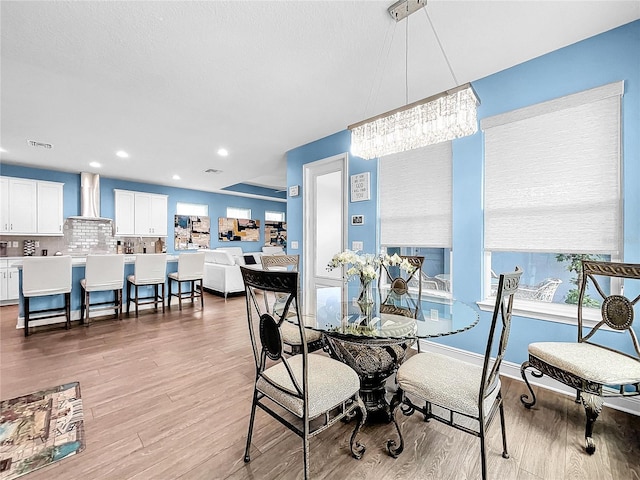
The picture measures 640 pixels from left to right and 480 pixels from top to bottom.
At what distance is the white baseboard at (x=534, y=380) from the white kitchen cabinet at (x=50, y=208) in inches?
293

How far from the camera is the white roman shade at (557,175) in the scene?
2.07 meters

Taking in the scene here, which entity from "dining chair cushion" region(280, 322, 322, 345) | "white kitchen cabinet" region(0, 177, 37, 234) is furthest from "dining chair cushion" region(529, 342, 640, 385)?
"white kitchen cabinet" region(0, 177, 37, 234)

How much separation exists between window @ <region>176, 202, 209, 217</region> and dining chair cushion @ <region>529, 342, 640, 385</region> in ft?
26.9

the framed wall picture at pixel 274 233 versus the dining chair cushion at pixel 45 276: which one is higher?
the framed wall picture at pixel 274 233

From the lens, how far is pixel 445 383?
4.84ft

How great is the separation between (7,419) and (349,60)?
368 centimetres

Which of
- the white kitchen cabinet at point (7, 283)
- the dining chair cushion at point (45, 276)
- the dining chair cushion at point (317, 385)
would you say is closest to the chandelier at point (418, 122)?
the dining chair cushion at point (317, 385)

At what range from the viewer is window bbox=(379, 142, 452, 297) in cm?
295

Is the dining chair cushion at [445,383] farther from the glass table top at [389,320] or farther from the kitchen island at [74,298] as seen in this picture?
the kitchen island at [74,298]

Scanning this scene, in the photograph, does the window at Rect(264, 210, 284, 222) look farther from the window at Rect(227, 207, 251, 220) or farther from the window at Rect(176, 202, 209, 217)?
the window at Rect(176, 202, 209, 217)

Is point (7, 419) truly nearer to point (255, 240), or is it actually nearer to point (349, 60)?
point (349, 60)

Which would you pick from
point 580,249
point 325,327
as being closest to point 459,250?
point 580,249

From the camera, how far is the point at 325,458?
1.60m

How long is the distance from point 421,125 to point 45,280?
193 inches
